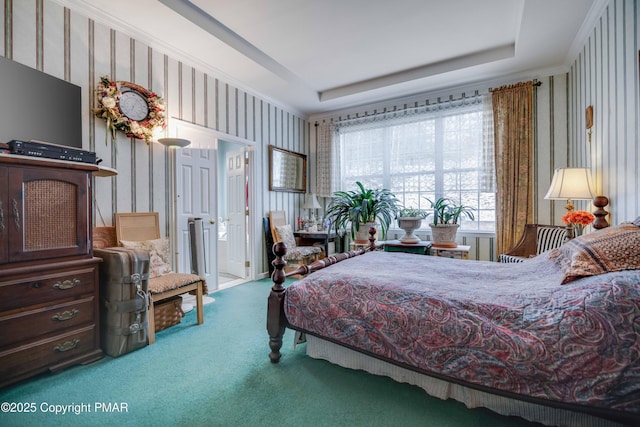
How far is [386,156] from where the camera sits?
15.5 ft

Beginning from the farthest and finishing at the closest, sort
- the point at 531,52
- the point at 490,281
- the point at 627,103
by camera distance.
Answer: the point at 531,52, the point at 627,103, the point at 490,281

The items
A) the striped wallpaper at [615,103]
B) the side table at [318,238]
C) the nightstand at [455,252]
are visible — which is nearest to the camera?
the striped wallpaper at [615,103]

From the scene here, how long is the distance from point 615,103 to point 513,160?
1.57 meters

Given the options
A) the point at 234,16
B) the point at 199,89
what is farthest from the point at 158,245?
the point at 234,16

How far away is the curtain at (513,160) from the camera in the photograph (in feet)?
11.9

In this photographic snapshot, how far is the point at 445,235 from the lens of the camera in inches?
146

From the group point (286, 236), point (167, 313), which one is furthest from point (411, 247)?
point (167, 313)

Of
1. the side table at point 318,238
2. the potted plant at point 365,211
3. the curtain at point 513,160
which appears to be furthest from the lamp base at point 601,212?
the side table at point 318,238

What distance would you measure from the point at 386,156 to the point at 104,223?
389cm

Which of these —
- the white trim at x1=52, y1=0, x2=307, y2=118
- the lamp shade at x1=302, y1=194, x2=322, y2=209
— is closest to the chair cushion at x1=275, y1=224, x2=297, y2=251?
the lamp shade at x1=302, y1=194, x2=322, y2=209

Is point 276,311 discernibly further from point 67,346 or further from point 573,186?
point 573,186

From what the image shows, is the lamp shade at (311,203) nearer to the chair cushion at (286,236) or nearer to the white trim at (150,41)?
the chair cushion at (286,236)

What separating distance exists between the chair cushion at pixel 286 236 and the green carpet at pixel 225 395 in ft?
7.33

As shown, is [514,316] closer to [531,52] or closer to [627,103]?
[627,103]
